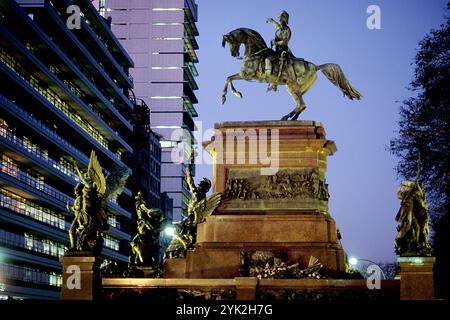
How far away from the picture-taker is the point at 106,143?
112m

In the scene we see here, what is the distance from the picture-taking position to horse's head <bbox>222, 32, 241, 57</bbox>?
28.4 meters

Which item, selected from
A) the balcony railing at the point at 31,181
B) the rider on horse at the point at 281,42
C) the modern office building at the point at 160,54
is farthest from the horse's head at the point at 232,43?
the modern office building at the point at 160,54

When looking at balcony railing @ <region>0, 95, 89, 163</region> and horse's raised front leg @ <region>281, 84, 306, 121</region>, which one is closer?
horse's raised front leg @ <region>281, 84, 306, 121</region>

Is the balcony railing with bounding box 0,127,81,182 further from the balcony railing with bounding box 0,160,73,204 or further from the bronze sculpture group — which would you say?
the bronze sculpture group

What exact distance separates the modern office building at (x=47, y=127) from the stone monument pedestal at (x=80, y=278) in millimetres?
44664

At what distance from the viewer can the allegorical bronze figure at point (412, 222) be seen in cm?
2197

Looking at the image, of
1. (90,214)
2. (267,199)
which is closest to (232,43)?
(267,199)

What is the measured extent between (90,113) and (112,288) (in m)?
78.2

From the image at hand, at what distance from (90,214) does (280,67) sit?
317 inches

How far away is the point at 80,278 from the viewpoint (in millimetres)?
22359

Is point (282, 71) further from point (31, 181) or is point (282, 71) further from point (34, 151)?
point (34, 151)

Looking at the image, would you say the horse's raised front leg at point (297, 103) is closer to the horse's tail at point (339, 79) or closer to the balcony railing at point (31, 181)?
the horse's tail at point (339, 79)

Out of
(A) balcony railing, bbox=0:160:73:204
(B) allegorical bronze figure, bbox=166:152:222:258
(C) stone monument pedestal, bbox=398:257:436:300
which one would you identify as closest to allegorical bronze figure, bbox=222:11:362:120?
(B) allegorical bronze figure, bbox=166:152:222:258
